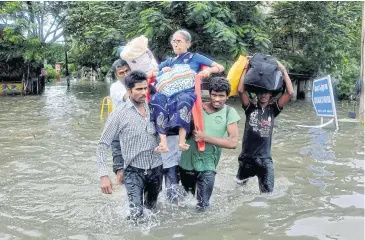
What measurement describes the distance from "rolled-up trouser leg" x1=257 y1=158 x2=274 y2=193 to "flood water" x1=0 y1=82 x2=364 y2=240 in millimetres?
119

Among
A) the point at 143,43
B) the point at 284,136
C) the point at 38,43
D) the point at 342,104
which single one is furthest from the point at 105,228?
the point at 38,43

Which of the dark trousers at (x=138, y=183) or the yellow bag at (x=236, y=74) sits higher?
the yellow bag at (x=236, y=74)

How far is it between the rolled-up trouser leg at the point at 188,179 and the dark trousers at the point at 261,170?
757 mm

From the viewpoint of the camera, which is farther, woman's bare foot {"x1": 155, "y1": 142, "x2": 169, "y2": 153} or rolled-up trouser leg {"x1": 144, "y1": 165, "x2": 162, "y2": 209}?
rolled-up trouser leg {"x1": 144, "y1": 165, "x2": 162, "y2": 209}

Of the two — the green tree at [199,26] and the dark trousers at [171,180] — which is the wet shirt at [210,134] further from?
the green tree at [199,26]

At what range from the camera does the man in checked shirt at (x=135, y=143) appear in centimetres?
394

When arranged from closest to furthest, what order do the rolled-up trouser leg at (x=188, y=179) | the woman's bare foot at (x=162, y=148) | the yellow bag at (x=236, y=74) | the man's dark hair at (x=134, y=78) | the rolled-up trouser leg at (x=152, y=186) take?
1. the man's dark hair at (x=134, y=78)
2. the woman's bare foot at (x=162, y=148)
3. the rolled-up trouser leg at (x=152, y=186)
4. the rolled-up trouser leg at (x=188, y=179)
5. the yellow bag at (x=236, y=74)

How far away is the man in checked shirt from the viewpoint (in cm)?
394

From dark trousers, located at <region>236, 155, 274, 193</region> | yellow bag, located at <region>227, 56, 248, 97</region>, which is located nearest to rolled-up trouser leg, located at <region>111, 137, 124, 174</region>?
yellow bag, located at <region>227, 56, 248, 97</region>

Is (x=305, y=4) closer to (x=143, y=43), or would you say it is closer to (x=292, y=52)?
(x=292, y=52)

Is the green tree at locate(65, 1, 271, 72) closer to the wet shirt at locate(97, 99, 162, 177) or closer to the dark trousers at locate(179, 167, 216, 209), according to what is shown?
the dark trousers at locate(179, 167, 216, 209)

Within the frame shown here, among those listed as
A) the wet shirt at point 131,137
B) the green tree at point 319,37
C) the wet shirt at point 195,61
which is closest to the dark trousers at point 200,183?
the wet shirt at point 131,137

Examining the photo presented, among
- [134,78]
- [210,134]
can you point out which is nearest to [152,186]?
[210,134]

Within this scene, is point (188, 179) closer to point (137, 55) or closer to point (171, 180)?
point (171, 180)
